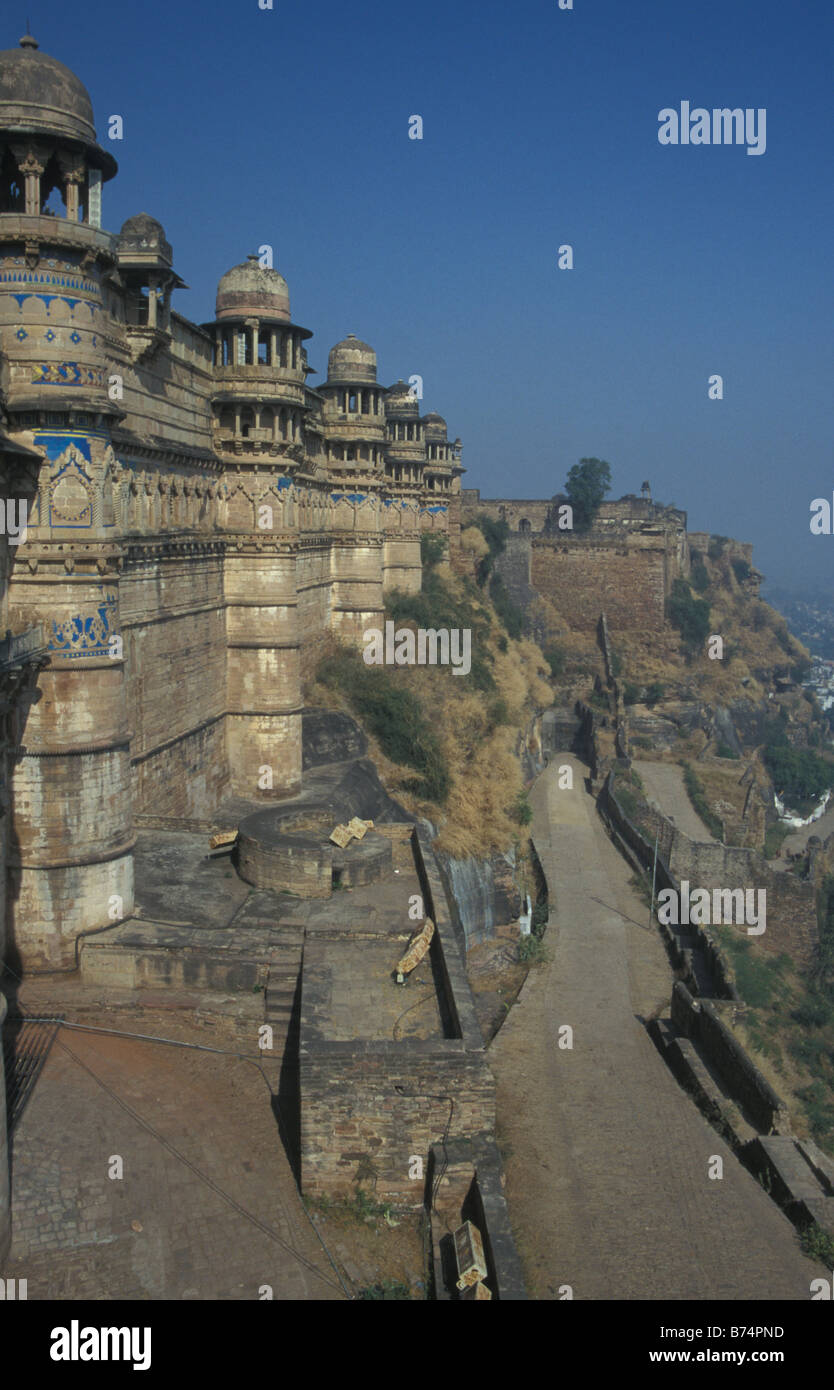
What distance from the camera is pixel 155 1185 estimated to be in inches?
398

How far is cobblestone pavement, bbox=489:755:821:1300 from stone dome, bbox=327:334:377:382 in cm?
1674

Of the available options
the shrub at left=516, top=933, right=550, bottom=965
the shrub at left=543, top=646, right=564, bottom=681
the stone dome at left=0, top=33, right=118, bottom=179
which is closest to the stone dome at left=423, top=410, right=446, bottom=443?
the shrub at left=543, top=646, right=564, bottom=681

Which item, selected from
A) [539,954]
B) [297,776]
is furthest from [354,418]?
[539,954]

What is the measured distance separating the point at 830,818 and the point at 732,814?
1368 centimetres

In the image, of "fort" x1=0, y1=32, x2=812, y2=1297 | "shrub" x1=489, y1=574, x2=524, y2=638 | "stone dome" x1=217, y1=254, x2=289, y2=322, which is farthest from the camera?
"shrub" x1=489, y1=574, x2=524, y2=638

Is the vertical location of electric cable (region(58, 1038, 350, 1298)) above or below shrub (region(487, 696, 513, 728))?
below

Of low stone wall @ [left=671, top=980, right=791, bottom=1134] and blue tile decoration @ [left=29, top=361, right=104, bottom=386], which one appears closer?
blue tile decoration @ [left=29, top=361, right=104, bottom=386]

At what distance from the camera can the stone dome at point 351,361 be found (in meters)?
30.4

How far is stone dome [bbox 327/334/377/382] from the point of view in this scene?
30.4m

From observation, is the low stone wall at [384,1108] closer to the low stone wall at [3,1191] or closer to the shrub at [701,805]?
the low stone wall at [3,1191]

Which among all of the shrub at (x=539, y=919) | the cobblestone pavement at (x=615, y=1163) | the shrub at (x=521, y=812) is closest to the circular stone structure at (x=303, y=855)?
the cobblestone pavement at (x=615, y=1163)

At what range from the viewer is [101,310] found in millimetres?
12945

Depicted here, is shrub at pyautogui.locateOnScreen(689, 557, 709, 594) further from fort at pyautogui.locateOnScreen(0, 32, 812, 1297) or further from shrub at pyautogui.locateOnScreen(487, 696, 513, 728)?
fort at pyautogui.locateOnScreen(0, 32, 812, 1297)
